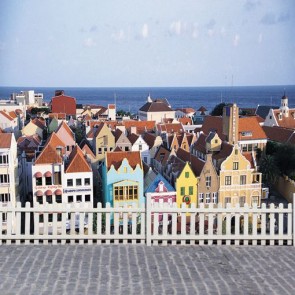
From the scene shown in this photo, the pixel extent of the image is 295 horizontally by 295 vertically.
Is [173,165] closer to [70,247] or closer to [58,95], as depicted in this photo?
[70,247]

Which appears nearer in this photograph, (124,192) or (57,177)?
(57,177)

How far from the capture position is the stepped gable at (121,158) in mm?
25656

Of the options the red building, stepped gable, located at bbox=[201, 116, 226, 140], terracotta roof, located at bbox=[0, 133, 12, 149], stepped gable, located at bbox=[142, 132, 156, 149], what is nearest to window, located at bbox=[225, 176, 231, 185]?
stepped gable, located at bbox=[142, 132, 156, 149]

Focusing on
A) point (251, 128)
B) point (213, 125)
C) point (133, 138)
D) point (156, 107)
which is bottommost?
point (133, 138)

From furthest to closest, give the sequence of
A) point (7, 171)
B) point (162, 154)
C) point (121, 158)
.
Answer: point (162, 154) < point (121, 158) < point (7, 171)

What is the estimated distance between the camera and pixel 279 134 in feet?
135

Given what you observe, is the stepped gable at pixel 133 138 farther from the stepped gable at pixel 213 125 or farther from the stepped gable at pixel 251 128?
the stepped gable at pixel 251 128

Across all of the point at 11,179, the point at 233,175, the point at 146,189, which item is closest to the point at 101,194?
the point at 146,189

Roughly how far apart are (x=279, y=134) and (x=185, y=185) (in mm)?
18479

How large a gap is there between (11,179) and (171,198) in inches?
339

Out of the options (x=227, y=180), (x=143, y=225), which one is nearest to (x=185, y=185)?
(x=227, y=180)

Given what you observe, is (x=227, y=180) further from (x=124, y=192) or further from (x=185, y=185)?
(x=124, y=192)

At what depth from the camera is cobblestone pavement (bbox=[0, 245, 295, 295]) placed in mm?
6887

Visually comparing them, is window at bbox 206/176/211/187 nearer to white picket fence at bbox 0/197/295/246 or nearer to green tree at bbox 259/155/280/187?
green tree at bbox 259/155/280/187
